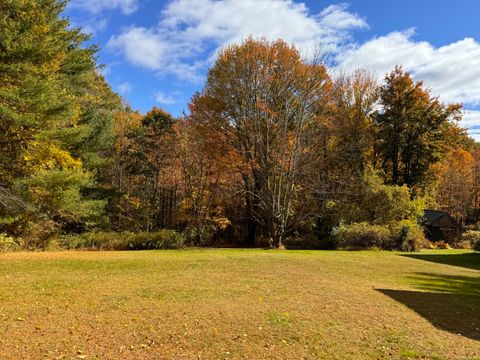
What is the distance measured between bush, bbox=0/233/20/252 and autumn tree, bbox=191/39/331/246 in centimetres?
1355

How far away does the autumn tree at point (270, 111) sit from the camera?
22797 mm

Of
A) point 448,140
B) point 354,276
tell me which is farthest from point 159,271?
point 448,140

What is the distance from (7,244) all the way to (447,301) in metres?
17.6

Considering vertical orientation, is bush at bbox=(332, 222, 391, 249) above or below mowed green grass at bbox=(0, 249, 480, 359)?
above

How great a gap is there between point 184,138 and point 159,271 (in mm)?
19319

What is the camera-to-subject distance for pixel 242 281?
959 cm

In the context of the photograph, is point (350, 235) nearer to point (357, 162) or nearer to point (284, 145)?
point (284, 145)

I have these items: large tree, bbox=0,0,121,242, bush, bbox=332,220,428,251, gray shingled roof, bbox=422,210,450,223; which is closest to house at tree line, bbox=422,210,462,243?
gray shingled roof, bbox=422,210,450,223

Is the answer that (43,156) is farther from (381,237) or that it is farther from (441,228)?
(441,228)

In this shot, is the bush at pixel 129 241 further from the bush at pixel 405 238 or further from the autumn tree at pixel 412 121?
the autumn tree at pixel 412 121

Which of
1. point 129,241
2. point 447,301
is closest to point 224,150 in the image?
point 129,241

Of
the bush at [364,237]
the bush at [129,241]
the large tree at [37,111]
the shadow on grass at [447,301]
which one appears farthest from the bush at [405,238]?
the large tree at [37,111]

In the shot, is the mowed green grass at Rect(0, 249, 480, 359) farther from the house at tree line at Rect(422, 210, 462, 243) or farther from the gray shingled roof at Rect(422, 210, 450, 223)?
the gray shingled roof at Rect(422, 210, 450, 223)

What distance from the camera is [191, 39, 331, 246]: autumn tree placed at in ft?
74.8
